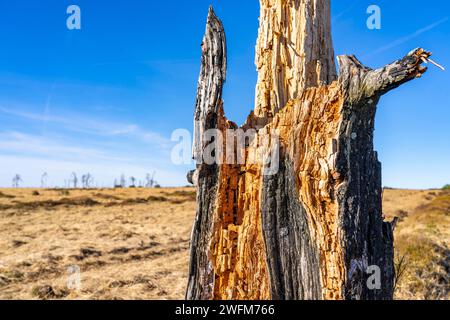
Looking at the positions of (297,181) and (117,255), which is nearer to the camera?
(297,181)

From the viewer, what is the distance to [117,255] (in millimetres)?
13695

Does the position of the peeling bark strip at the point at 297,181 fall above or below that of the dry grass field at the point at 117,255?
above

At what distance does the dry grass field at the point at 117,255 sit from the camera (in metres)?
9.88

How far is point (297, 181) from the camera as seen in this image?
3812 mm

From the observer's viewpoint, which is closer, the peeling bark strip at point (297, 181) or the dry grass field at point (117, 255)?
the peeling bark strip at point (297, 181)

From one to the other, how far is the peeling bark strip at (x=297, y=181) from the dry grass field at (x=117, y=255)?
293cm

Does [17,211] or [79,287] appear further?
[17,211]

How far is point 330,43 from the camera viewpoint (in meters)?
4.48

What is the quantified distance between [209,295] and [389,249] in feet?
5.85

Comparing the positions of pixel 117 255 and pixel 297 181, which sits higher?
pixel 297 181

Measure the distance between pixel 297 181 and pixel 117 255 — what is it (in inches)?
438

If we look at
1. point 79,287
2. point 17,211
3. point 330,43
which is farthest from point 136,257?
point 17,211

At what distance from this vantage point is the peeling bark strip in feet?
11.9

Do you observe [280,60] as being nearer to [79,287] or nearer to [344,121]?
[344,121]
